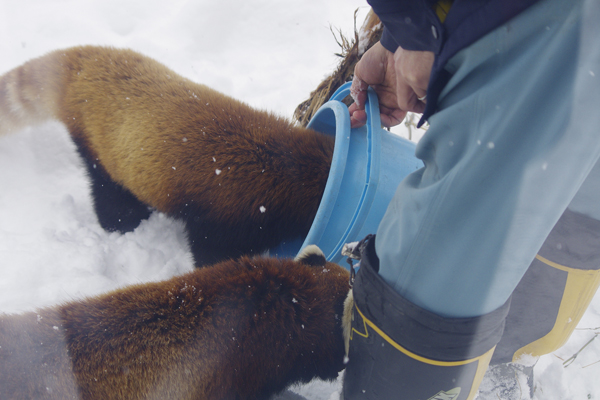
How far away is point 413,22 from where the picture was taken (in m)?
0.92

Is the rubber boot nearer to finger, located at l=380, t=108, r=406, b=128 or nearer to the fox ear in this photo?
the fox ear

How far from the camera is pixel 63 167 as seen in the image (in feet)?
8.95

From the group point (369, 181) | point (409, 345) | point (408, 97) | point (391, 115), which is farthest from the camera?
point (391, 115)

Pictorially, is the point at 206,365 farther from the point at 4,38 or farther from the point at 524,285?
the point at 4,38

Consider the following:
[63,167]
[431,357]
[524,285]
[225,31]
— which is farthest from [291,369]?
[225,31]

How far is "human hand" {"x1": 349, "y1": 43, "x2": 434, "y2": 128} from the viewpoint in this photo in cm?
109

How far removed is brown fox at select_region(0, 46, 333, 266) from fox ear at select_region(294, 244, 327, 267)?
456 millimetres

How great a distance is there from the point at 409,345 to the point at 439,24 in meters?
0.91

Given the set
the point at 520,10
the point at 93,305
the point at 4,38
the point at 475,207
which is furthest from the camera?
the point at 4,38

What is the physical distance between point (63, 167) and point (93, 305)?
2.03 m

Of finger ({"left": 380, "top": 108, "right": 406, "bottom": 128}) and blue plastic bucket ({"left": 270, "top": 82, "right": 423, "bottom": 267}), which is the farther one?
finger ({"left": 380, "top": 108, "right": 406, "bottom": 128})

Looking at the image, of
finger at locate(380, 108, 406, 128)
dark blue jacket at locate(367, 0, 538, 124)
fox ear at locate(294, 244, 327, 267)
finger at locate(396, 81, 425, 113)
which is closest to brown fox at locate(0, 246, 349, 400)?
fox ear at locate(294, 244, 327, 267)

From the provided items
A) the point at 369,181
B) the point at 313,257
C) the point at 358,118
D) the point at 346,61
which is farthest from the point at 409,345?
the point at 346,61

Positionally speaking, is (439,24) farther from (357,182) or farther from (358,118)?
(358,118)
